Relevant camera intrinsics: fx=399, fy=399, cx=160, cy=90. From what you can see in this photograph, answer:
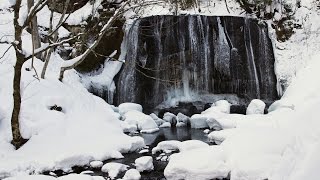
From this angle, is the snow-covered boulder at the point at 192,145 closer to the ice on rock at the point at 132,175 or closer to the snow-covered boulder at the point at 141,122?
the ice on rock at the point at 132,175

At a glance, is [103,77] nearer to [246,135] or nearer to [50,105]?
[50,105]

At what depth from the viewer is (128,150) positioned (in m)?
9.18

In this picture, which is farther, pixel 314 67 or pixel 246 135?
pixel 314 67

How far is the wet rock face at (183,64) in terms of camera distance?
15.8 metres

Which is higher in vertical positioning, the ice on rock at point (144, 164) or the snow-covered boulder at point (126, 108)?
the snow-covered boulder at point (126, 108)

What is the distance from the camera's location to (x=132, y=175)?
23.1ft

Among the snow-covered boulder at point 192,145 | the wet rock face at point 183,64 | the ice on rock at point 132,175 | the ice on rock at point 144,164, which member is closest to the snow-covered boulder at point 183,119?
the wet rock face at point 183,64

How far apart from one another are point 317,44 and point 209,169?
13183 mm

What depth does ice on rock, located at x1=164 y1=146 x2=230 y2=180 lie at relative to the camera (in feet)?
21.5

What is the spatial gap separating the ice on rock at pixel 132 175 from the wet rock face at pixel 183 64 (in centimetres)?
856

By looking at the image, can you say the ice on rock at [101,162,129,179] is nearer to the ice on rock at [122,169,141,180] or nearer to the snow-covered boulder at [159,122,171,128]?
the ice on rock at [122,169,141,180]

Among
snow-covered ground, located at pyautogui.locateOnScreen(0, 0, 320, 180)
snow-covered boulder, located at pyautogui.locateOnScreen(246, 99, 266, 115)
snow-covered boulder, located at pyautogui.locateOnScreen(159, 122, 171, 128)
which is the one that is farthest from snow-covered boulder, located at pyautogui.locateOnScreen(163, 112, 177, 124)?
snow-covered boulder, located at pyautogui.locateOnScreen(246, 99, 266, 115)

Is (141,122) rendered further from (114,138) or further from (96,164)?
(96,164)

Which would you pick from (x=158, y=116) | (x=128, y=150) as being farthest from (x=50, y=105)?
(x=158, y=116)
